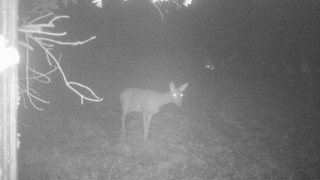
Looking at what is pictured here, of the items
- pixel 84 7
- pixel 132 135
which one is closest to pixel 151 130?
pixel 132 135

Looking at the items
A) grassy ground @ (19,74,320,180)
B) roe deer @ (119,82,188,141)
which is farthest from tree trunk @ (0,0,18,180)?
roe deer @ (119,82,188,141)

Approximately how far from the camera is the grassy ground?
26.0 ft

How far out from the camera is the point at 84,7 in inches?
1163

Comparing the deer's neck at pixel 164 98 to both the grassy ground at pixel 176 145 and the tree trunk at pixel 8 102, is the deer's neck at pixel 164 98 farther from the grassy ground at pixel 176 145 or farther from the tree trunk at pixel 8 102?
the tree trunk at pixel 8 102

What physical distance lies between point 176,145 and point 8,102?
7.80 m

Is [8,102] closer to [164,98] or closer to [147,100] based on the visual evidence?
[147,100]

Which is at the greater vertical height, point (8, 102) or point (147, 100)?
point (147, 100)

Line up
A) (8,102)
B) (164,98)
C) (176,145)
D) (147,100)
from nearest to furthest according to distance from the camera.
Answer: (8,102), (176,145), (147,100), (164,98)

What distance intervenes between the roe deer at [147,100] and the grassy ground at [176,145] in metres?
0.63

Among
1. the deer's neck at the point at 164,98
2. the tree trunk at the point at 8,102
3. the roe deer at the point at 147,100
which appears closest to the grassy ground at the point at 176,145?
the roe deer at the point at 147,100

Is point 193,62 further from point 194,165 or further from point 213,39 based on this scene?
point 194,165

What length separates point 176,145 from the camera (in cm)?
990

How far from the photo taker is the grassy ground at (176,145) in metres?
7.93

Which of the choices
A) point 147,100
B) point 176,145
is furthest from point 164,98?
point 176,145
